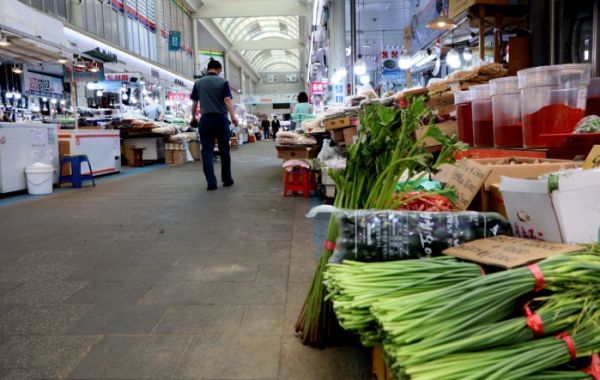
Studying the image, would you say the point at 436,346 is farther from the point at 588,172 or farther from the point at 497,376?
the point at 588,172

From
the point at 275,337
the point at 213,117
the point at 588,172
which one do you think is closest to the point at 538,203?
the point at 588,172

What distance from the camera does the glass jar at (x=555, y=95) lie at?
92.9 inches

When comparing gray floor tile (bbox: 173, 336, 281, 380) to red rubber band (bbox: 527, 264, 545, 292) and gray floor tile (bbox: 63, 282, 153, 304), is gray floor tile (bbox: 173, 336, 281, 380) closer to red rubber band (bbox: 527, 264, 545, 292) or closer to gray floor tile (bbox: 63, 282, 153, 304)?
gray floor tile (bbox: 63, 282, 153, 304)

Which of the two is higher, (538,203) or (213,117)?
(213,117)

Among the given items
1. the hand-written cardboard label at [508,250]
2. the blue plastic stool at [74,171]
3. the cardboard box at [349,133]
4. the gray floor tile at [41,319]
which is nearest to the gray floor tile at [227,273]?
the gray floor tile at [41,319]

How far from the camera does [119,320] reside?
2107mm

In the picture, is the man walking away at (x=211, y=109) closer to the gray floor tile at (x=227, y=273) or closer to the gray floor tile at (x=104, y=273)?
the gray floor tile at (x=104, y=273)

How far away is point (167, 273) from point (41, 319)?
0.79 m

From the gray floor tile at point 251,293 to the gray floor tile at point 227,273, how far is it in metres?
0.09

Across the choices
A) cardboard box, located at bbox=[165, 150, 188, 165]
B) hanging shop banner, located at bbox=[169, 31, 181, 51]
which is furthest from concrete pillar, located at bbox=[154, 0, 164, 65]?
cardboard box, located at bbox=[165, 150, 188, 165]

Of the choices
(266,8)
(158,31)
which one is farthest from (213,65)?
(266,8)

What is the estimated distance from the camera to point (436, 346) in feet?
3.06

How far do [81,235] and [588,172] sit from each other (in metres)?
3.88

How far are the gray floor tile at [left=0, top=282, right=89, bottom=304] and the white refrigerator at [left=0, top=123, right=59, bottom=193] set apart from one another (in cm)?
433
